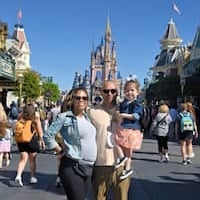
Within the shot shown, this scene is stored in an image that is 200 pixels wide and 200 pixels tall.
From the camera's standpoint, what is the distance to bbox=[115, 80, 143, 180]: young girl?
521cm

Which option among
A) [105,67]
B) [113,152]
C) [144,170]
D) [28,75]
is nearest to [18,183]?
[144,170]

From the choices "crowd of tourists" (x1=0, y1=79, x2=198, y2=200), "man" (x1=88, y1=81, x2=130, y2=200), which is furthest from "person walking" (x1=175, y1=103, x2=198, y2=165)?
"man" (x1=88, y1=81, x2=130, y2=200)

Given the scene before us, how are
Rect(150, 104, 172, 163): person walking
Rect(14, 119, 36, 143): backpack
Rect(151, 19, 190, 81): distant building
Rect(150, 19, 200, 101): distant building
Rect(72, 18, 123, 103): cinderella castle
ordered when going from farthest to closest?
Rect(72, 18, 123, 103): cinderella castle → Rect(151, 19, 190, 81): distant building → Rect(150, 19, 200, 101): distant building → Rect(150, 104, 172, 163): person walking → Rect(14, 119, 36, 143): backpack

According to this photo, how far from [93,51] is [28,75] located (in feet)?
367

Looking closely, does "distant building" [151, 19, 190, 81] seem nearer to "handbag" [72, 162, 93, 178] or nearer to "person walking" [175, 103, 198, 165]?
"person walking" [175, 103, 198, 165]

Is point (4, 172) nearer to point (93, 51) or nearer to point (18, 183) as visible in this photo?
point (18, 183)

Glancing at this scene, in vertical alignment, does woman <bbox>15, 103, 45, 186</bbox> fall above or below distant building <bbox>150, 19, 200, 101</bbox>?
below

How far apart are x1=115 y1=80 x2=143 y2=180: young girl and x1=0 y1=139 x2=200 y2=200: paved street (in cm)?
299

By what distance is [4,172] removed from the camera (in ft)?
35.6

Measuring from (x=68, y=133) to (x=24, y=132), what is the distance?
4.46 m

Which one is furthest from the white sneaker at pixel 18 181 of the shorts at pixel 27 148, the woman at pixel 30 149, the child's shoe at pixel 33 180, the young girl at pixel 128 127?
A: the young girl at pixel 128 127

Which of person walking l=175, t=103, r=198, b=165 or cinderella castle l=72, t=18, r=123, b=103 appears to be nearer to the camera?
person walking l=175, t=103, r=198, b=165

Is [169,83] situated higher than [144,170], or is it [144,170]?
[169,83]

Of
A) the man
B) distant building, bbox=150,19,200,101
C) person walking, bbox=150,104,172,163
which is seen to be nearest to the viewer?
the man
